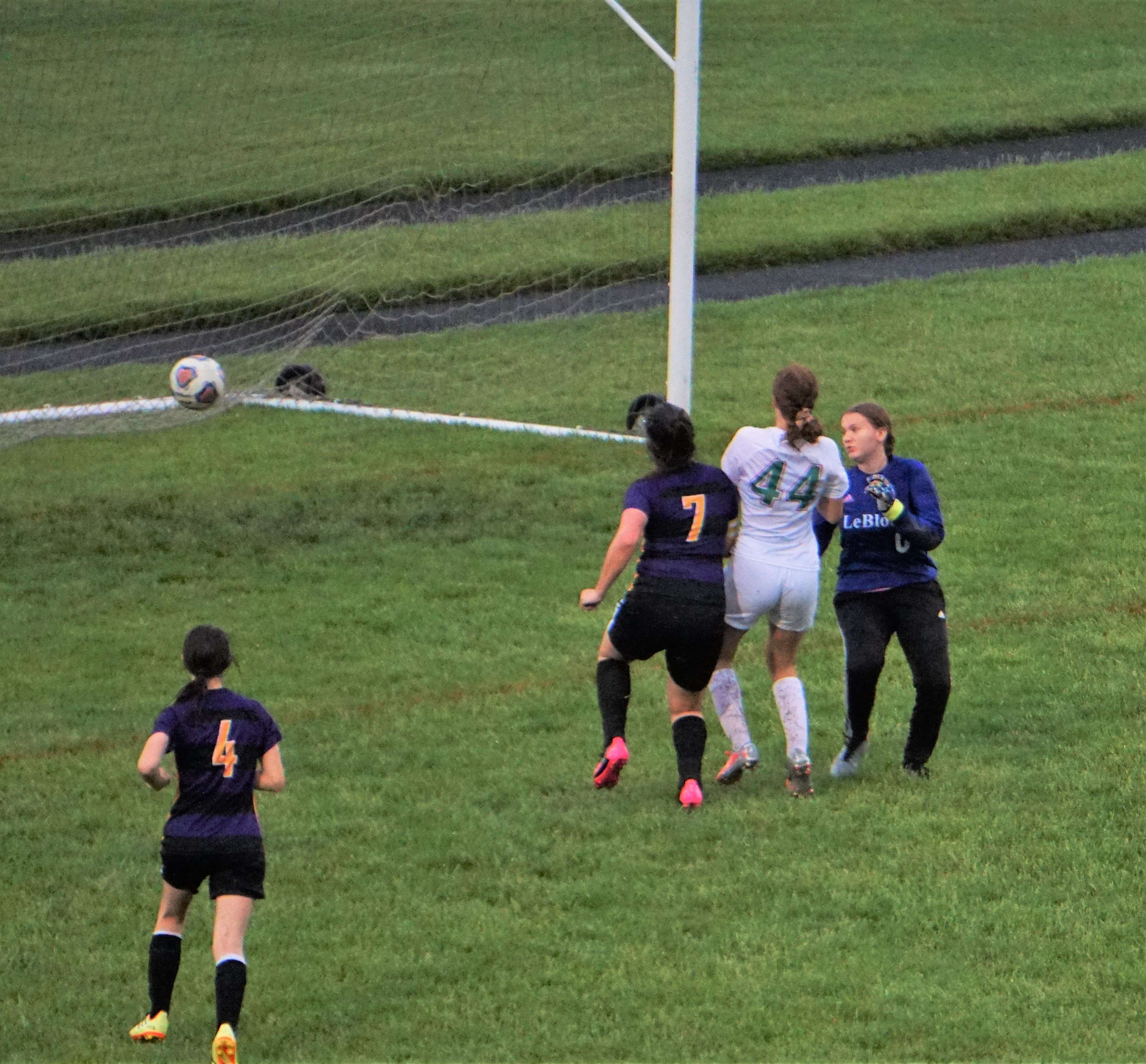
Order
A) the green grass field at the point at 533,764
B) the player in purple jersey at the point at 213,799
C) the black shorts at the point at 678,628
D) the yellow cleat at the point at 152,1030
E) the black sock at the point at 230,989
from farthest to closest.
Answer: the black shorts at the point at 678,628, the green grass field at the point at 533,764, the yellow cleat at the point at 152,1030, the player in purple jersey at the point at 213,799, the black sock at the point at 230,989

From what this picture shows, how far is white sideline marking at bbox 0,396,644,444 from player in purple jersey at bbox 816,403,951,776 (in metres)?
6.44

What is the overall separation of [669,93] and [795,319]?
3461mm

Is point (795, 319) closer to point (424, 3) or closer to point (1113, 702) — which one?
point (424, 3)

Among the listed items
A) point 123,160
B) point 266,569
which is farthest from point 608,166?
point 266,569

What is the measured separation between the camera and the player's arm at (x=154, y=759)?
5766mm

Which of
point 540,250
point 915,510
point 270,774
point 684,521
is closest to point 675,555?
point 684,521

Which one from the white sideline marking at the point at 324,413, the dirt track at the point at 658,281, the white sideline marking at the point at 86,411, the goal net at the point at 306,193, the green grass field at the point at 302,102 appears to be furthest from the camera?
the dirt track at the point at 658,281

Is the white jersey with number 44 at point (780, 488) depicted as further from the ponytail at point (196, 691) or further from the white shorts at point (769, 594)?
the ponytail at point (196, 691)

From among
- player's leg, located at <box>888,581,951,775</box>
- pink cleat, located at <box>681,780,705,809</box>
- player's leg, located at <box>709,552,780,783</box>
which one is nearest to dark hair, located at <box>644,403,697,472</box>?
player's leg, located at <box>709,552,780,783</box>

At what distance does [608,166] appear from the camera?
14.7 m

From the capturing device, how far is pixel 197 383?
42.8 feet

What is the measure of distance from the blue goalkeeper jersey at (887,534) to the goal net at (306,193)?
6.39 m

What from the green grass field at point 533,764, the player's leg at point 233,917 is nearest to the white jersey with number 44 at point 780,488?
the green grass field at point 533,764

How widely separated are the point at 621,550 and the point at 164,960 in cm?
249
